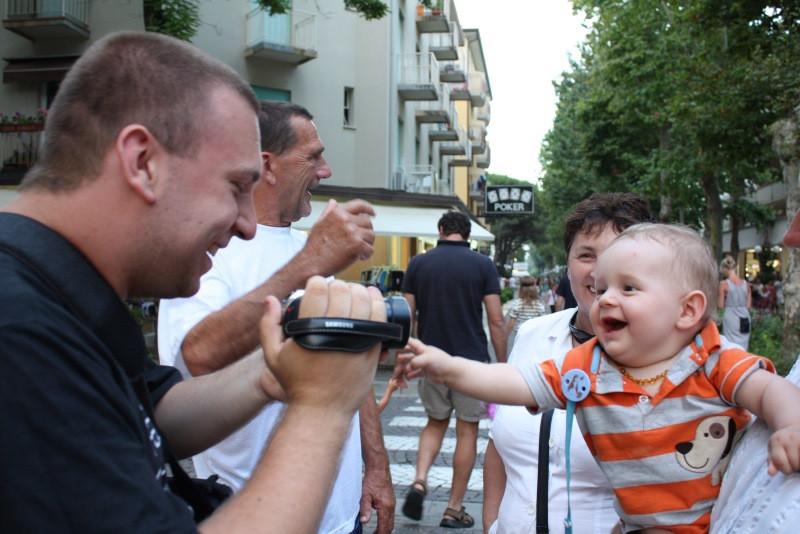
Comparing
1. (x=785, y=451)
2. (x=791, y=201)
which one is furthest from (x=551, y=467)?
(x=791, y=201)

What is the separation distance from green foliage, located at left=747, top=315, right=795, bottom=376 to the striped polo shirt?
9.40m

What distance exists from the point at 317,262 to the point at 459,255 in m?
4.69

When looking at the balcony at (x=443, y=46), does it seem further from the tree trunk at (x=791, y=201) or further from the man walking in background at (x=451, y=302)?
the man walking in background at (x=451, y=302)

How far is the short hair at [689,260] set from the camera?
188cm

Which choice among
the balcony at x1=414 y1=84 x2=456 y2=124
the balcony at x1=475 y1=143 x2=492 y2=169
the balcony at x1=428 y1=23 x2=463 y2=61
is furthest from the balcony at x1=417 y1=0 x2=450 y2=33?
the balcony at x1=475 y1=143 x2=492 y2=169

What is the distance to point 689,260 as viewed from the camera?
1891 millimetres

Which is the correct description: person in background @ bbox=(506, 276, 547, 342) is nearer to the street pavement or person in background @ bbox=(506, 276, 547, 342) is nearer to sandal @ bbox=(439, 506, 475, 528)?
the street pavement

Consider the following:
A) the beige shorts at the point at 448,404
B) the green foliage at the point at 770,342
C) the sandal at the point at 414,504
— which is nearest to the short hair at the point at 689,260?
the sandal at the point at 414,504

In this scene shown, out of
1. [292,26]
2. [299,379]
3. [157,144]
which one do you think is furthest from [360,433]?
[292,26]

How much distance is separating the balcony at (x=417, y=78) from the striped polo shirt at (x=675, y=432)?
2286 centimetres

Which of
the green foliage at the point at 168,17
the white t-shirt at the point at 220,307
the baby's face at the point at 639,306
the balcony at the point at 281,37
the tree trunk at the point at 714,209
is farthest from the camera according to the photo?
the tree trunk at the point at 714,209

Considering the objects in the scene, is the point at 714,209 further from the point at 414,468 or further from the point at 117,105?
the point at 117,105

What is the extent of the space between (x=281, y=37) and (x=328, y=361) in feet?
63.1

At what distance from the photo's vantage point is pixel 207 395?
171 cm
